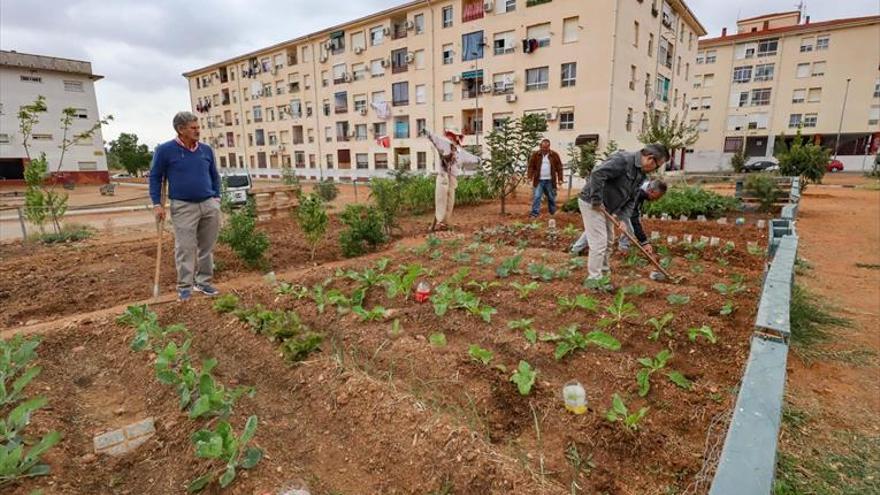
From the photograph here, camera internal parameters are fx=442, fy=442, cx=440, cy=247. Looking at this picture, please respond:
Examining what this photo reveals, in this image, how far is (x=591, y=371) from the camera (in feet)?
9.99

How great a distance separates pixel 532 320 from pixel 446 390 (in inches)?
45.0

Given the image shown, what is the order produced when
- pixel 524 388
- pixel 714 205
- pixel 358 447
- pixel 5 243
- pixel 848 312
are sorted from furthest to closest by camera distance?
1. pixel 714 205
2. pixel 5 243
3. pixel 848 312
4. pixel 524 388
5. pixel 358 447

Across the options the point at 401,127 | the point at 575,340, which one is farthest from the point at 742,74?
the point at 575,340

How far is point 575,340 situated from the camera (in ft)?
10.7

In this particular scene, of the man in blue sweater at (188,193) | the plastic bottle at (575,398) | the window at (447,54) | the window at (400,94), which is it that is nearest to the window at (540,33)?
the window at (447,54)

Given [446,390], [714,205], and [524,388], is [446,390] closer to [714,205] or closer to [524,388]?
[524,388]

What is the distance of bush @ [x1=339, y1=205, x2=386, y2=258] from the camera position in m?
6.98

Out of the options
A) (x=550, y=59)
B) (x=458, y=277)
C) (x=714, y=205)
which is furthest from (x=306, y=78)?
(x=458, y=277)

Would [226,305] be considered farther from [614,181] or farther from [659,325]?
[614,181]

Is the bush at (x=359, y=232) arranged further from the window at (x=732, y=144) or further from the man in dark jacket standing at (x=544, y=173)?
the window at (x=732, y=144)

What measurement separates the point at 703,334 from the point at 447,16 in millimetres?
29641

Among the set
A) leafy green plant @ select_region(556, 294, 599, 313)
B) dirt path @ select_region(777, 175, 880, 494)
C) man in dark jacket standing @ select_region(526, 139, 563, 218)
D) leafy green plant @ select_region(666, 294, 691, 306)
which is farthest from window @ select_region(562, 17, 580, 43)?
leafy green plant @ select_region(556, 294, 599, 313)

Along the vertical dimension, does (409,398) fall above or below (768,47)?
below

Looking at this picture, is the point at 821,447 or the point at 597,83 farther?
the point at 597,83
